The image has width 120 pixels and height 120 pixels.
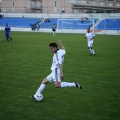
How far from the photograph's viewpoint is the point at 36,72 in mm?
11711

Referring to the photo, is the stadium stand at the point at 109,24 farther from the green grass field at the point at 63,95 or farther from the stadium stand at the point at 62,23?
the green grass field at the point at 63,95

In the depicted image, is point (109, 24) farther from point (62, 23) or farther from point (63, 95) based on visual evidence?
point (63, 95)

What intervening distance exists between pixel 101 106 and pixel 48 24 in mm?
48256

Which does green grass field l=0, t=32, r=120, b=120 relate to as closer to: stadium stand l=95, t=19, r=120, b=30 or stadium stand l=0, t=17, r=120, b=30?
stadium stand l=95, t=19, r=120, b=30

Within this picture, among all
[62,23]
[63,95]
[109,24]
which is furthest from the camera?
[62,23]

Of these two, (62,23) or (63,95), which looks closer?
(63,95)

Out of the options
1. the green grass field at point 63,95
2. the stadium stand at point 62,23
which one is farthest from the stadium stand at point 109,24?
the green grass field at point 63,95

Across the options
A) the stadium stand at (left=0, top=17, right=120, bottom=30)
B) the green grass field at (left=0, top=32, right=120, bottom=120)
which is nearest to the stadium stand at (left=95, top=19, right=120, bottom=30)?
the stadium stand at (left=0, top=17, right=120, bottom=30)

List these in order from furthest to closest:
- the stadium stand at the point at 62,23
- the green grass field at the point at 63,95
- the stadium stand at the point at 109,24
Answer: the stadium stand at the point at 62,23 → the stadium stand at the point at 109,24 → the green grass field at the point at 63,95

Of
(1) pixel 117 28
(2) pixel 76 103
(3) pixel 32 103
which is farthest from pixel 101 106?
(1) pixel 117 28

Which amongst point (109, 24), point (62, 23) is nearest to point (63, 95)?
point (109, 24)

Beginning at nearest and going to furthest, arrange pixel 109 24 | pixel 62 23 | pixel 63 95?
1. pixel 63 95
2. pixel 109 24
3. pixel 62 23

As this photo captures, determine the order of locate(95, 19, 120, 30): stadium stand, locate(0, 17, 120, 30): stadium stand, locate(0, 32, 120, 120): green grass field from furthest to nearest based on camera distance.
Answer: locate(0, 17, 120, 30): stadium stand, locate(95, 19, 120, 30): stadium stand, locate(0, 32, 120, 120): green grass field

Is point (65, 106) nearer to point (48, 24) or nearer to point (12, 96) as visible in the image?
point (12, 96)
